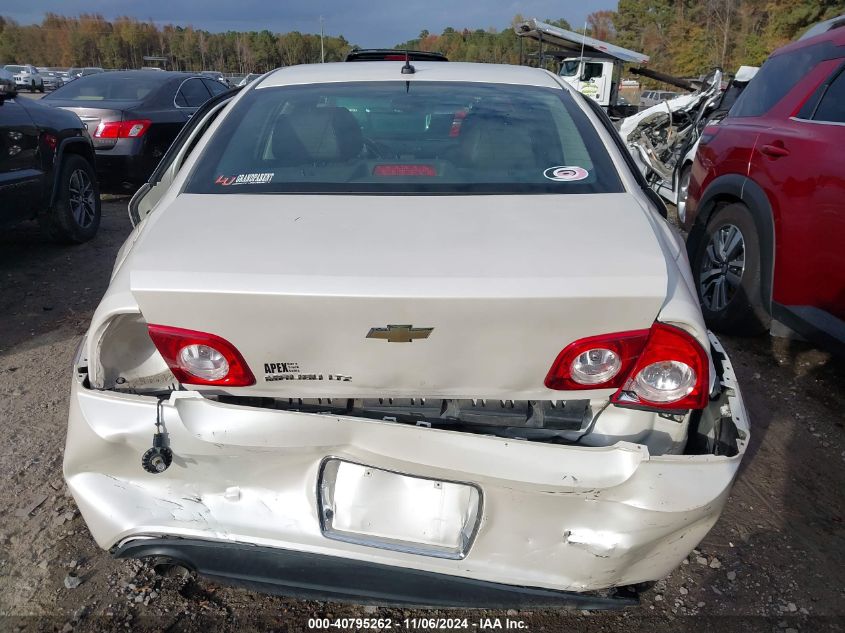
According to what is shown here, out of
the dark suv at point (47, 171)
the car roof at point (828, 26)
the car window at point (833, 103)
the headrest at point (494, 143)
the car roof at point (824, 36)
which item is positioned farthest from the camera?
the dark suv at point (47, 171)

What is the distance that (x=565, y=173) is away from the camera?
2.21m

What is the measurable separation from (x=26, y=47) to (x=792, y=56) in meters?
101

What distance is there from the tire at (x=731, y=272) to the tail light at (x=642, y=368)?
91.4 inches

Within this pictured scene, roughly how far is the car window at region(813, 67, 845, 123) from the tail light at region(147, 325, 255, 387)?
127 inches

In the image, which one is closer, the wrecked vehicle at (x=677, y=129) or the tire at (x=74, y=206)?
the tire at (x=74, y=206)

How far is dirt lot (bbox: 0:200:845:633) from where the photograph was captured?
208 centimetres

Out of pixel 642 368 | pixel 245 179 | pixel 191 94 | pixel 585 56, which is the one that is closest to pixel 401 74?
pixel 245 179

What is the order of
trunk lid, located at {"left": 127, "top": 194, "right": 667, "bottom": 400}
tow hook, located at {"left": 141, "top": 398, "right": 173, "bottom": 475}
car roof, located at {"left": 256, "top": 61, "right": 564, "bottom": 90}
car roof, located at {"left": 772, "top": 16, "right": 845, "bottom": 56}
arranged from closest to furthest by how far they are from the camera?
trunk lid, located at {"left": 127, "top": 194, "right": 667, "bottom": 400}, tow hook, located at {"left": 141, "top": 398, "right": 173, "bottom": 475}, car roof, located at {"left": 256, "top": 61, "right": 564, "bottom": 90}, car roof, located at {"left": 772, "top": 16, "right": 845, "bottom": 56}

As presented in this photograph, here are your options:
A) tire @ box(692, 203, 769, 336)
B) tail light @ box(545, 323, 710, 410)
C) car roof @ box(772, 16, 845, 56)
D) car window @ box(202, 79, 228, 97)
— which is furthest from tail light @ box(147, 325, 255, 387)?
car window @ box(202, 79, 228, 97)

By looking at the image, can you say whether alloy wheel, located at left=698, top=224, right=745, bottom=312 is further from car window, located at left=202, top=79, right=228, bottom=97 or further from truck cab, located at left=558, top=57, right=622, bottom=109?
truck cab, located at left=558, top=57, right=622, bottom=109

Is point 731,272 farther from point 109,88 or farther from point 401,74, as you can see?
point 109,88

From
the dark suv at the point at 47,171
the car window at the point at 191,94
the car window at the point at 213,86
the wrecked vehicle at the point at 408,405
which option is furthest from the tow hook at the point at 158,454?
the car window at the point at 213,86

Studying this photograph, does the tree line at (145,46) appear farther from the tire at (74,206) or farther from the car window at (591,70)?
the tire at (74,206)

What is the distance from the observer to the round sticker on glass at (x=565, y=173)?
7.14ft
